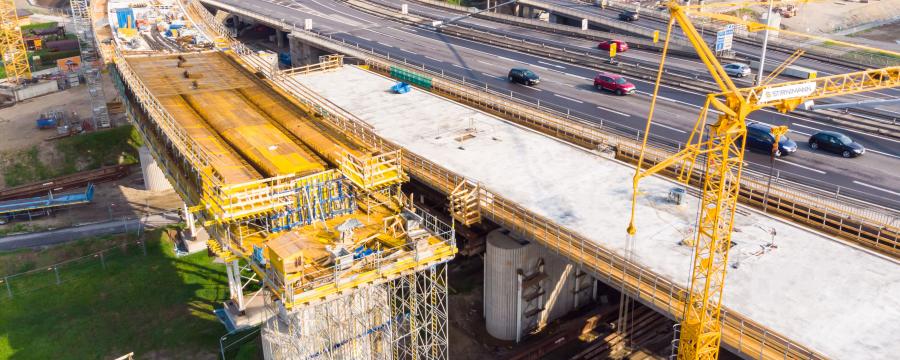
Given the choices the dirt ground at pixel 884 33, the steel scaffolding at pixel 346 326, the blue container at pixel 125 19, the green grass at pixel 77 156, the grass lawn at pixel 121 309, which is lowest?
the grass lawn at pixel 121 309

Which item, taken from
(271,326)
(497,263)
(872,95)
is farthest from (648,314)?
(872,95)

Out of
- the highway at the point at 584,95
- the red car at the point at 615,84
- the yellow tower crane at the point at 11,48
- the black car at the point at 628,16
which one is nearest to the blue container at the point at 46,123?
the yellow tower crane at the point at 11,48

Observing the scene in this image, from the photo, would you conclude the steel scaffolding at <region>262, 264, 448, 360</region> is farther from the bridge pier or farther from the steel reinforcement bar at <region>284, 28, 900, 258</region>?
the bridge pier

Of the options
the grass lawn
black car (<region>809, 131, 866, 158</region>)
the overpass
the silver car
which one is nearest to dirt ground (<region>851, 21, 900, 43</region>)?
the silver car

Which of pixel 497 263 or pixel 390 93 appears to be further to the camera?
pixel 390 93

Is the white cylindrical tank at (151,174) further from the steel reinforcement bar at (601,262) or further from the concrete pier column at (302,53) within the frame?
the concrete pier column at (302,53)

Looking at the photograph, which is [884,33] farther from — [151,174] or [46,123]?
[46,123]

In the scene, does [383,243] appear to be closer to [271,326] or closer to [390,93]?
[271,326]
